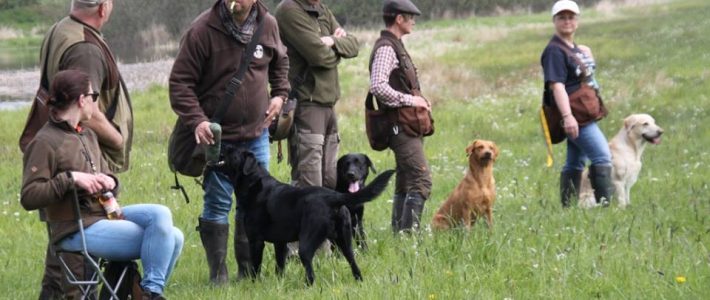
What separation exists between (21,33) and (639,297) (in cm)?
5774

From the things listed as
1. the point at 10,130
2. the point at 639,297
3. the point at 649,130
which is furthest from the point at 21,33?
the point at 639,297

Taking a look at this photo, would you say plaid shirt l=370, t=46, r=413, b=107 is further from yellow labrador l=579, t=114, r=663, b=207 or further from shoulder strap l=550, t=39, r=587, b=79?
yellow labrador l=579, t=114, r=663, b=207

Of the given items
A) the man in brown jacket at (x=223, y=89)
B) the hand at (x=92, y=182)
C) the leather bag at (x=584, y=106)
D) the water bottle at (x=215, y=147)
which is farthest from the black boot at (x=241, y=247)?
the leather bag at (x=584, y=106)

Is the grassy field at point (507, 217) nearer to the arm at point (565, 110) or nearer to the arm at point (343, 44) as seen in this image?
the arm at point (565, 110)

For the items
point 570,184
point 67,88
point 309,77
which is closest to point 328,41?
point 309,77

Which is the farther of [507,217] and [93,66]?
[507,217]

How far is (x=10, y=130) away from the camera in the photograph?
18484 mm

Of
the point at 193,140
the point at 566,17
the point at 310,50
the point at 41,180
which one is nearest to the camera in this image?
the point at 41,180

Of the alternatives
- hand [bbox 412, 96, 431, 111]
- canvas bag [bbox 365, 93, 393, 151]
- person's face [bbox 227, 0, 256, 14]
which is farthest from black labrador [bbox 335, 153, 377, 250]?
person's face [bbox 227, 0, 256, 14]

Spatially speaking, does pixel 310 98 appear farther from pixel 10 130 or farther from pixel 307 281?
pixel 10 130

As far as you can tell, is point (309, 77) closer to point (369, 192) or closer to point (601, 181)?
point (369, 192)

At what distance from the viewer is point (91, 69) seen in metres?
6.03

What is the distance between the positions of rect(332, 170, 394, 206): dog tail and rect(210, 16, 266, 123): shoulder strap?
100cm

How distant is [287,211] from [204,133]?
0.72 meters
